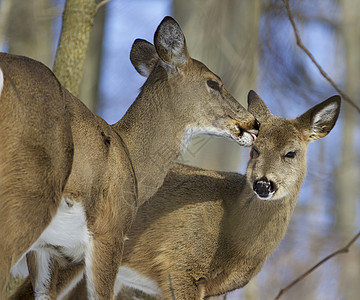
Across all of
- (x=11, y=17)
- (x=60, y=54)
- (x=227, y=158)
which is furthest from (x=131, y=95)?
(x=11, y=17)

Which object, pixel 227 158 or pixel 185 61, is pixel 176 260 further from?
pixel 227 158

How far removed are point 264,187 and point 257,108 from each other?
100 centimetres

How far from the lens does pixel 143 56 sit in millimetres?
5879

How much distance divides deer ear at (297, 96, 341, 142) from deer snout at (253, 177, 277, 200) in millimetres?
757

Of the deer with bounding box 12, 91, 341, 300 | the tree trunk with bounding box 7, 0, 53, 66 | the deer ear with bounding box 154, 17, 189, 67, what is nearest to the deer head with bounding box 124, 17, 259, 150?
the deer ear with bounding box 154, 17, 189, 67

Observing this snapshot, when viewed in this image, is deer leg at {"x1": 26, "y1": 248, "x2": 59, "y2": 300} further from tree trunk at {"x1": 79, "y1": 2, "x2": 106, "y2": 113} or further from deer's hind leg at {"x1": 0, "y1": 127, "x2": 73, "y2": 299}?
tree trunk at {"x1": 79, "y1": 2, "x2": 106, "y2": 113}

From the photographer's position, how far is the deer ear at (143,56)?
586cm

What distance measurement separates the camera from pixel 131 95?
7.17 metres

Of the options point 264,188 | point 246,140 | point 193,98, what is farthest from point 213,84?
point 264,188

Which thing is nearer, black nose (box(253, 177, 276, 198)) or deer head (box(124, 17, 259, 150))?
deer head (box(124, 17, 259, 150))

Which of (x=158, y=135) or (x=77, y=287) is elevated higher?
(x=158, y=135)

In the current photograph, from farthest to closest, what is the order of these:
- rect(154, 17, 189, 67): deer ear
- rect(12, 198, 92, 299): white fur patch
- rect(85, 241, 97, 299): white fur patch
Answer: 1. rect(154, 17, 189, 67): deer ear
2. rect(85, 241, 97, 299): white fur patch
3. rect(12, 198, 92, 299): white fur patch

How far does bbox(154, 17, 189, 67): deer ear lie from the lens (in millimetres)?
5145

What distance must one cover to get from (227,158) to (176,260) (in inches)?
161
